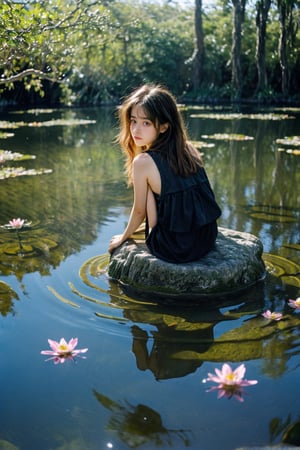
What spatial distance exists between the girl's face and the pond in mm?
905

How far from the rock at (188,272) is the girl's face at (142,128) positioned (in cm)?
65

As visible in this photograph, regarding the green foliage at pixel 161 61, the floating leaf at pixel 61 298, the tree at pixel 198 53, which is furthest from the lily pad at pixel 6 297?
the tree at pixel 198 53

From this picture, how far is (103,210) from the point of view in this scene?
213 inches

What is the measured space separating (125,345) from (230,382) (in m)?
0.64

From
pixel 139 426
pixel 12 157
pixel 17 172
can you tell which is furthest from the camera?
pixel 12 157

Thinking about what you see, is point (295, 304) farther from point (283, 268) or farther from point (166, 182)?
point (166, 182)

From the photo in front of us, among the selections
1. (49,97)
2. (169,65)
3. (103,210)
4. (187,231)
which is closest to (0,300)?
(187,231)

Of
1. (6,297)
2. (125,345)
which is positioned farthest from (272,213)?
(125,345)

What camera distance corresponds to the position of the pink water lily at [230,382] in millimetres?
2186

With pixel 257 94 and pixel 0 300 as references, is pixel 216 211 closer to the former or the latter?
pixel 0 300

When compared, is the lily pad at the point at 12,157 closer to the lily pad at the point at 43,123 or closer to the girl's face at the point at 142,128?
the lily pad at the point at 43,123

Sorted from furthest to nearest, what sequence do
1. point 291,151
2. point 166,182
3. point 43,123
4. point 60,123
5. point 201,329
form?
1. point 60,123
2. point 43,123
3. point 291,151
4. point 166,182
5. point 201,329

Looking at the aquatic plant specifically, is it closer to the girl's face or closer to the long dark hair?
the long dark hair

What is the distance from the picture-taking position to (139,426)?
2.06 metres
